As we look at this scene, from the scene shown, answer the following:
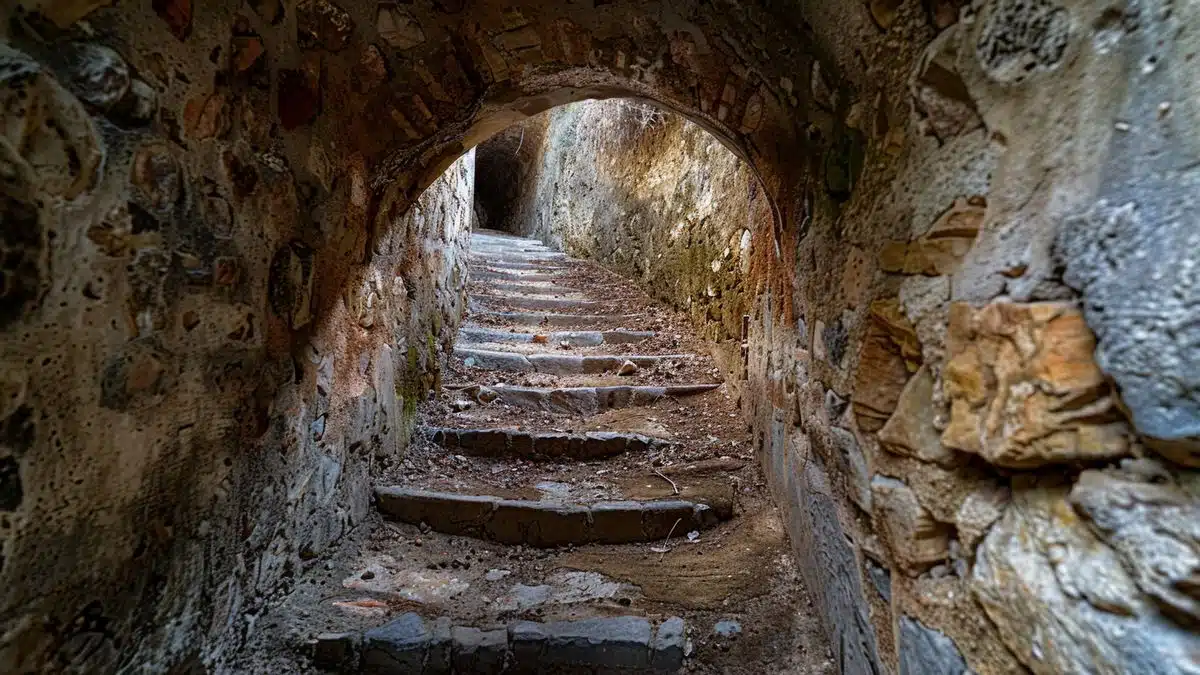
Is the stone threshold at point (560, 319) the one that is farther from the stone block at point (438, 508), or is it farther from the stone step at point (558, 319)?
the stone block at point (438, 508)

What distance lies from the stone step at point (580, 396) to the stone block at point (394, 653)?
4.71 feet

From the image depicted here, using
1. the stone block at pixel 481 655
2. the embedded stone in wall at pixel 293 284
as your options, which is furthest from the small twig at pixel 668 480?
the embedded stone in wall at pixel 293 284

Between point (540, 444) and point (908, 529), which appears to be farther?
point (540, 444)

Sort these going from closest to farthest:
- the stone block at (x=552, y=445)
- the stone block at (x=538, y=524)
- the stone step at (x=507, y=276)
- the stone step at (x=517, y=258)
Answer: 1. the stone block at (x=538, y=524)
2. the stone block at (x=552, y=445)
3. the stone step at (x=507, y=276)
4. the stone step at (x=517, y=258)

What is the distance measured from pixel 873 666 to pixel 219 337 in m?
1.39

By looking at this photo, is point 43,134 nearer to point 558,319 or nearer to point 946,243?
point 946,243

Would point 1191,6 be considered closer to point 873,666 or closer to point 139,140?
point 873,666

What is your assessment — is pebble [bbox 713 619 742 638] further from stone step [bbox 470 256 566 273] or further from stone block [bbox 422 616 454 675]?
stone step [bbox 470 256 566 273]

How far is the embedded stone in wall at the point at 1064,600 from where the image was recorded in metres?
0.50

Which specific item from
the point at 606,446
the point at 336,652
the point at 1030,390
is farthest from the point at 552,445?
the point at 1030,390

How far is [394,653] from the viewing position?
1.38 meters

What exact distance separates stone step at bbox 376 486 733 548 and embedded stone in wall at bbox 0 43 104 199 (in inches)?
54.7

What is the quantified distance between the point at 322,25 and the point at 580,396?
1887mm

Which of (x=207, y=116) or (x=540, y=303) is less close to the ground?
(x=207, y=116)
